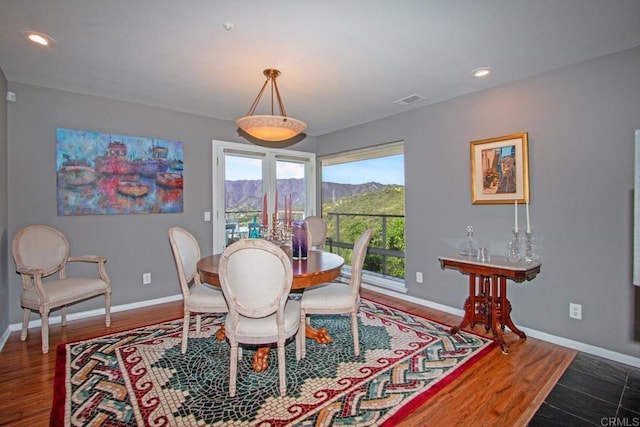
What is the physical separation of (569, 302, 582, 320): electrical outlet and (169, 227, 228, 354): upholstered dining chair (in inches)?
114

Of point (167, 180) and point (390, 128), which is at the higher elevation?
point (390, 128)

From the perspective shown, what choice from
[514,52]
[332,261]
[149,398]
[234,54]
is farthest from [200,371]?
[514,52]

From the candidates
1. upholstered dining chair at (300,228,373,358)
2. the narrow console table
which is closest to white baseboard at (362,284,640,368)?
the narrow console table

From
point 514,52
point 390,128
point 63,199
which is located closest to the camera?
point 514,52

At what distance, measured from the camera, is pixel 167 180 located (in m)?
3.95

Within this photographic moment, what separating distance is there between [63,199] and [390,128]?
153 inches

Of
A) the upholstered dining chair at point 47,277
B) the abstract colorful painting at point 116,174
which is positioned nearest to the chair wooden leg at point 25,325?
the upholstered dining chair at point 47,277

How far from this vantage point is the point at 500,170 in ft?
10.4

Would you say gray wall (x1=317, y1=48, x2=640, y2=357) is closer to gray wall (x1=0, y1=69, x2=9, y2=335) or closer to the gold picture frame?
the gold picture frame

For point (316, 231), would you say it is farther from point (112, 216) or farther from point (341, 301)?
point (112, 216)

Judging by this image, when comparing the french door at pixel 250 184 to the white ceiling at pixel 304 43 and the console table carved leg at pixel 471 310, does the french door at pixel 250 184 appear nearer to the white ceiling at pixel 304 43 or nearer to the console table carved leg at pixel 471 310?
the white ceiling at pixel 304 43

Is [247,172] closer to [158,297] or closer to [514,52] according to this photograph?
[158,297]

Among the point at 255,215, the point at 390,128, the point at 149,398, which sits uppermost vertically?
the point at 390,128

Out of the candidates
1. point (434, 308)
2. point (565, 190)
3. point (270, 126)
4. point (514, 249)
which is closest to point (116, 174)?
point (270, 126)
